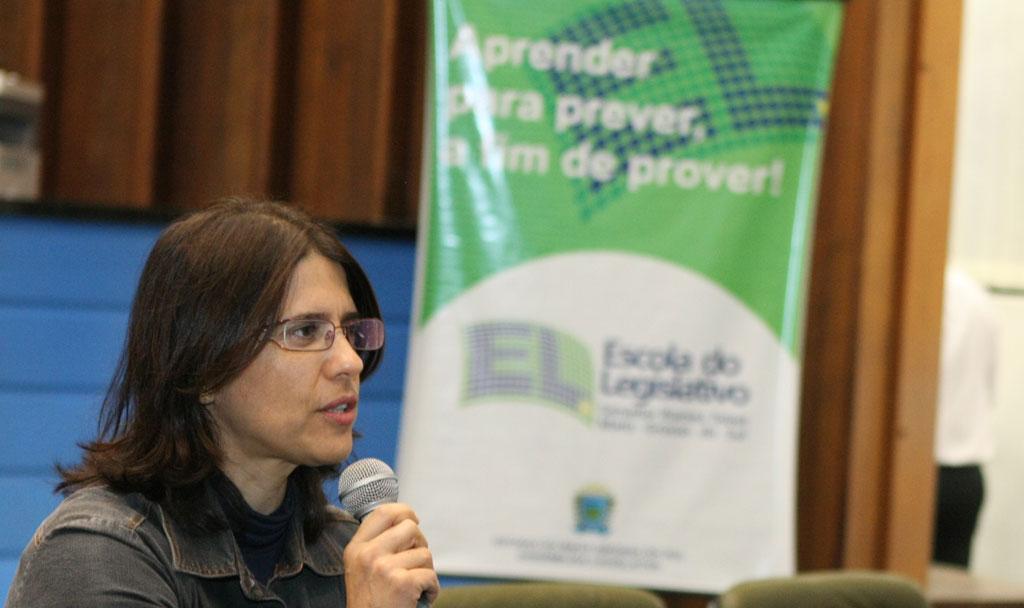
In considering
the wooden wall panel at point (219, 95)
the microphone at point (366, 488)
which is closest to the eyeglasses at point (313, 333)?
the microphone at point (366, 488)

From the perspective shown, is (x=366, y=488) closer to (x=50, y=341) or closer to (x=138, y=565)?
(x=138, y=565)

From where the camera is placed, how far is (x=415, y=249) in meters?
3.28

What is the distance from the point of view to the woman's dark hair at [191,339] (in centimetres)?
152

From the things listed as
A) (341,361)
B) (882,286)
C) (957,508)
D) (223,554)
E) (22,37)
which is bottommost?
(957,508)

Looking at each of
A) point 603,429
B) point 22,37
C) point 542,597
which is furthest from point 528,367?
point 22,37

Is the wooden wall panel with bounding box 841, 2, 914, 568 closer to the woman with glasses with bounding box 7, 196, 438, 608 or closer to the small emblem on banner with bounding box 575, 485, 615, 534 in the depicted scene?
the small emblem on banner with bounding box 575, 485, 615, 534

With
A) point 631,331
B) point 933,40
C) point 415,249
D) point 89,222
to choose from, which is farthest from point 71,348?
point 933,40

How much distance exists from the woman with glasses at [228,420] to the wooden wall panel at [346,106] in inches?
87.8

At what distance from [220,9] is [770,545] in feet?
7.57

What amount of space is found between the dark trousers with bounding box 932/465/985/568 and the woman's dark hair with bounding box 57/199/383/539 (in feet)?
11.5

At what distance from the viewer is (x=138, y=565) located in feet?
4.71

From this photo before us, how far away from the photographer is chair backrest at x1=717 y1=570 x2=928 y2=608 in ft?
7.90

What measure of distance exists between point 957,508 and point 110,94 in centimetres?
320

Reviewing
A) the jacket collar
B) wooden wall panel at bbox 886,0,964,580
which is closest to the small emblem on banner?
wooden wall panel at bbox 886,0,964,580
